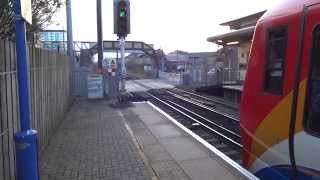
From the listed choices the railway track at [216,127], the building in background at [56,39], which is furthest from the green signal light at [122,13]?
the railway track at [216,127]

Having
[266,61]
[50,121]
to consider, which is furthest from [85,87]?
[266,61]

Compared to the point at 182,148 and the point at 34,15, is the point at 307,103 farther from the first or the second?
the point at 34,15

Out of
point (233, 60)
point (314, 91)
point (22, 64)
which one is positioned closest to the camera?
point (22, 64)

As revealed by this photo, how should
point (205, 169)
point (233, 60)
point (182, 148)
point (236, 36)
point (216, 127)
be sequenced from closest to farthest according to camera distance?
point (205, 169)
point (182, 148)
point (216, 127)
point (236, 36)
point (233, 60)

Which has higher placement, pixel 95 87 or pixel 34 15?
pixel 34 15

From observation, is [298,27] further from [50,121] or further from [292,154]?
[50,121]

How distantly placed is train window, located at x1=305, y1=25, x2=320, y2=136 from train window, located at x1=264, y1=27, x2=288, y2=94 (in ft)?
2.02

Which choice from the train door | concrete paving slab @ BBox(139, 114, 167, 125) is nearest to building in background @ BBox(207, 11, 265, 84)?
concrete paving slab @ BBox(139, 114, 167, 125)

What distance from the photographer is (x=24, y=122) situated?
4.46 metres

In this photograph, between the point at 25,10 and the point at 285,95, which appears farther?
the point at 285,95

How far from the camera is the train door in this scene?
4.56m

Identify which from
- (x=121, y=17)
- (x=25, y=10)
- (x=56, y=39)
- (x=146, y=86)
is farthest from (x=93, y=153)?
(x=146, y=86)

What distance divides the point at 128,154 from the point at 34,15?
10.8 ft

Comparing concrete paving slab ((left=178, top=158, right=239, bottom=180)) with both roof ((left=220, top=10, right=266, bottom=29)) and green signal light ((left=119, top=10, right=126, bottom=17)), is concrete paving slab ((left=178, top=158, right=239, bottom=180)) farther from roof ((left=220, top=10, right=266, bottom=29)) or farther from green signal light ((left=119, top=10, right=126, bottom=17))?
roof ((left=220, top=10, right=266, bottom=29))
